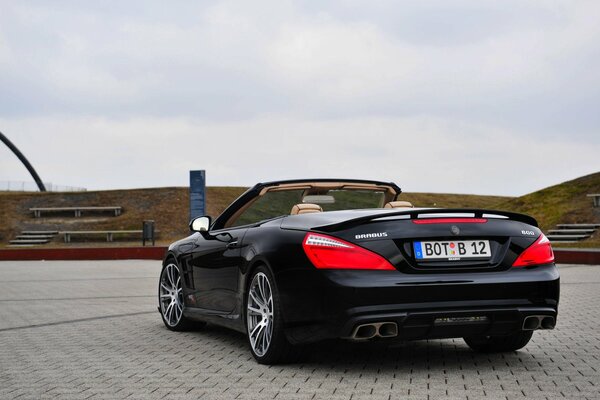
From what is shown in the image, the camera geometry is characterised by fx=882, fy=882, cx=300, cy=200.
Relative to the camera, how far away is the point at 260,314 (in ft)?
21.2

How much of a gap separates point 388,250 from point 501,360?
4.83 ft

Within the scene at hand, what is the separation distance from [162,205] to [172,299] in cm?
4158

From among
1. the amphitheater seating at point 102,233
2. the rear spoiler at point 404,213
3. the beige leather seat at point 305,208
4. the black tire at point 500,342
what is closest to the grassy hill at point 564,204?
the amphitheater seating at point 102,233

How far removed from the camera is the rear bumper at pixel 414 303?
5.59 m

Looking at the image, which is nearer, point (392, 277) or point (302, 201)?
point (392, 277)

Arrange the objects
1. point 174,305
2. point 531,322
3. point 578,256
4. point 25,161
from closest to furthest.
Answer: point 531,322 < point 174,305 < point 578,256 < point 25,161

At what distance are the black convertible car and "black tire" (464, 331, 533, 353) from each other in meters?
0.07

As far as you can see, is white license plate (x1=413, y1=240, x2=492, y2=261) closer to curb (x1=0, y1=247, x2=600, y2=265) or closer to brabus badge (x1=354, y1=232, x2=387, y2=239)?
brabus badge (x1=354, y1=232, x2=387, y2=239)

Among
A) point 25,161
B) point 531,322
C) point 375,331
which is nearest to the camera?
point 375,331

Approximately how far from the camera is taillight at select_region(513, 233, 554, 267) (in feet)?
19.9

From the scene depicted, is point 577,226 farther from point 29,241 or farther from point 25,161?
point 25,161

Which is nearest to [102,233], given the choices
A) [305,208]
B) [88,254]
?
[88,254]

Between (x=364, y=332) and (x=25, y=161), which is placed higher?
(x=25, y=161)

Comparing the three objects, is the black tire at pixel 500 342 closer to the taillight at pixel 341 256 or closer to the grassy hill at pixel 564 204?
the taillight at pixel 341 256
